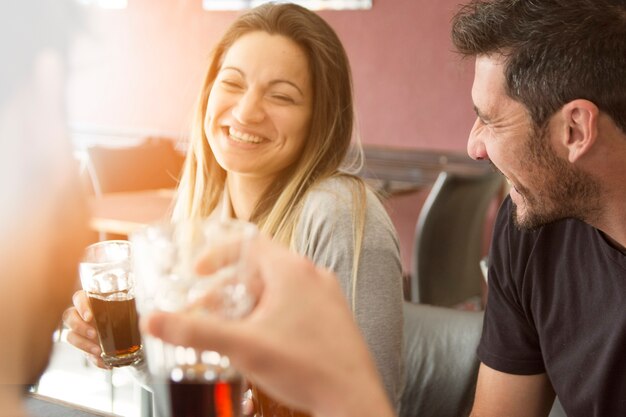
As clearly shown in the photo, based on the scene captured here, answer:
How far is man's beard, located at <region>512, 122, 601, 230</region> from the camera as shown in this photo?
1.55m

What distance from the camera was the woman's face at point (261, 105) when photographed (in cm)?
192

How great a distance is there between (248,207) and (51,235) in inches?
59.3

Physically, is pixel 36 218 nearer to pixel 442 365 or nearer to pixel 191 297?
pixel 191 297

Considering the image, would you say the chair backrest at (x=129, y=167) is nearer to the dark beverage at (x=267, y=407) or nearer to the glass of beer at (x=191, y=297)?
the dark beverage at (x=267, y=407)

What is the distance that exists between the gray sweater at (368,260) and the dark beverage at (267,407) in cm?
71

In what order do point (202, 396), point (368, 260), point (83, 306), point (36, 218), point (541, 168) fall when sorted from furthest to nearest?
1. point (368, 260)
2. point (541, 168)
3. point (83, 306)
4. point (202, 396)
5. point (36, 218)

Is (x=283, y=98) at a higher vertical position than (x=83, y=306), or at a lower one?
higher

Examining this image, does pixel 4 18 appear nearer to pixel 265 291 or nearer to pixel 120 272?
pixel 265 291

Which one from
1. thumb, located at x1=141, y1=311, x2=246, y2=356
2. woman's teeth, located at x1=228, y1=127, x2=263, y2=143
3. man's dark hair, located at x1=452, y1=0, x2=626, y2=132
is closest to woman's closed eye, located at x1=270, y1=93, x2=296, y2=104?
woman's teeth, located at x1=228, y1=127, x2=263, y2=143

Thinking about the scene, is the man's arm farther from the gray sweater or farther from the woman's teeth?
the woman's teeth

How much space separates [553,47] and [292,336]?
1.11m

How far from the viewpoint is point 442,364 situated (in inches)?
71.3

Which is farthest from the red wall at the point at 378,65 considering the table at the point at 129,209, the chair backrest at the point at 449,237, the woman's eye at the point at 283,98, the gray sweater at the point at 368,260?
the gray sweater at the point at 368,260

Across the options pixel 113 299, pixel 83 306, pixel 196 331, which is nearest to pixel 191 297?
pixel 196 331
